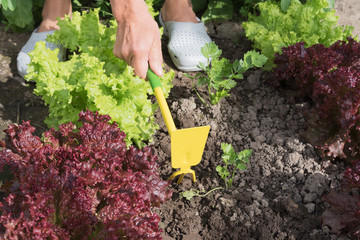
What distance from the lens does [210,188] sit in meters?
2.47

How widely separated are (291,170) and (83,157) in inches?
55.4

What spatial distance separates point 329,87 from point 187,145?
1.11 m

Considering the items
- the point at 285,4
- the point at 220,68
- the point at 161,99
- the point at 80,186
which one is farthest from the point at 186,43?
the point at 80,186

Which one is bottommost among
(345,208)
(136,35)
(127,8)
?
(345,208)

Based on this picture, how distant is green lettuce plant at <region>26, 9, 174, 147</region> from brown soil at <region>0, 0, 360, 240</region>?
10.9 inches

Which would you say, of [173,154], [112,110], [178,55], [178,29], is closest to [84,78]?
[112,110]

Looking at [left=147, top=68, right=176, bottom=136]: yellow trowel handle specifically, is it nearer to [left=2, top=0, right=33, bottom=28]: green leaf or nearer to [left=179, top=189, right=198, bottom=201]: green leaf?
[left=179, top=189, right=198, bottom=201]: green leaf

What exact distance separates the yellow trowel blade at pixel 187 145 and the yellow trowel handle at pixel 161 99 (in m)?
0.07

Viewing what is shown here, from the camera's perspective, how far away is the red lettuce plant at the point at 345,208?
6.95 ft

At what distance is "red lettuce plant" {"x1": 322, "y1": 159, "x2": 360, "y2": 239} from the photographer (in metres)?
2.12

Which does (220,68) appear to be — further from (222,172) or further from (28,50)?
(28,50)

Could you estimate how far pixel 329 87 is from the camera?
2.55 m

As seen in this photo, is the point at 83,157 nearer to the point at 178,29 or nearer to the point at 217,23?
the point at 178,29

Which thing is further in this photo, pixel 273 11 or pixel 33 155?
pixel 273 11
